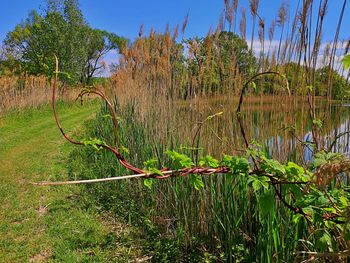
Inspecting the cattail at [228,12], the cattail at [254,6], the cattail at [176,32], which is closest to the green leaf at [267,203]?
the cattail at [254,6]

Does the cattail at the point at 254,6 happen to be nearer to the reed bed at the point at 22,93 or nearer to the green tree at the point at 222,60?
the green tree at the point at 222,60

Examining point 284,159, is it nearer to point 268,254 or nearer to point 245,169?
point 268,254

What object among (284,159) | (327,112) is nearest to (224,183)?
(284,159)

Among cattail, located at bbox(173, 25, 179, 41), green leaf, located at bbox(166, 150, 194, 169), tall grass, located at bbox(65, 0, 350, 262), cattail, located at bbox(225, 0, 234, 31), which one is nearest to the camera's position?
green leaf, located at bbox(166, 150, 194, 169)

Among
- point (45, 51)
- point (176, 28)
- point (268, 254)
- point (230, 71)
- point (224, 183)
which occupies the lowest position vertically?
point (268, 254)

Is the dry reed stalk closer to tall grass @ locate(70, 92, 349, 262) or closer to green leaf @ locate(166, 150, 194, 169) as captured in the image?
tall grass @ locate(70, 92, 349, 262)

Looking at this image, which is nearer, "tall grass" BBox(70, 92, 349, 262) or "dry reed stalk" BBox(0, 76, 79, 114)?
"tall grass" BBox(70, 92, 349, 262)

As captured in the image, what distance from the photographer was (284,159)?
7.06 feet

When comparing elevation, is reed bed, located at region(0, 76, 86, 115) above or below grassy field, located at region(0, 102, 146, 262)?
above

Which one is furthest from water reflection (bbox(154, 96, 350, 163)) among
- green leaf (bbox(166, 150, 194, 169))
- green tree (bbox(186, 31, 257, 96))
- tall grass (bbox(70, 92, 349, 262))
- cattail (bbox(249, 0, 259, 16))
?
cattail (bbox(249, 0, 259, 16))

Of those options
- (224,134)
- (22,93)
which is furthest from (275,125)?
(22,93)

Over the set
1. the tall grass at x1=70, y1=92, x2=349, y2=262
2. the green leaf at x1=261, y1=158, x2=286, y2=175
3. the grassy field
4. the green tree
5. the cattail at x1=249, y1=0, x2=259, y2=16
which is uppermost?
the cattail at x1=249, y1=0, x2=259, y2=16

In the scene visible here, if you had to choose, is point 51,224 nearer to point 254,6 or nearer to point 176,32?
point 176,32

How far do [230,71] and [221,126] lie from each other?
435 mm
